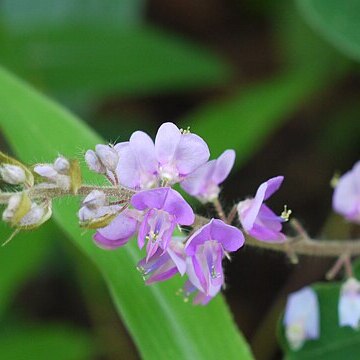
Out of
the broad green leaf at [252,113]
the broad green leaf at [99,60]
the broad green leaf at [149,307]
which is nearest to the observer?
the broad green leaf at [149,307]

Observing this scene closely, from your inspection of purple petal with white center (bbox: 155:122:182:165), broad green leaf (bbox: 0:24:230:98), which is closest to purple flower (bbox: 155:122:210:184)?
purple petal with white center (bbox: 155:122:182:165)

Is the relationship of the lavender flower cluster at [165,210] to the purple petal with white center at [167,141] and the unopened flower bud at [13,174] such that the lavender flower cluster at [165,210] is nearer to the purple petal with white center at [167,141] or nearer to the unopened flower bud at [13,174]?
the purple petal with white center at [167,141]

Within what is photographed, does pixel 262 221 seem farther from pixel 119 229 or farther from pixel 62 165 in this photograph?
pixel 62 165

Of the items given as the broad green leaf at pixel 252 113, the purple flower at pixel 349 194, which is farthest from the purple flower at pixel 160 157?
the broad green leaf at pixel 252 113

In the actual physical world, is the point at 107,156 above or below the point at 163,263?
above

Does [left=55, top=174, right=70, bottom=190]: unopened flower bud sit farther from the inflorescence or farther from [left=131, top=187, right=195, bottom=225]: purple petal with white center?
[left=131, top=187, right=195, bottom=225]: purple petal with white center

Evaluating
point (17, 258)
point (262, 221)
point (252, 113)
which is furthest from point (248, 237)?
point (252, 113)

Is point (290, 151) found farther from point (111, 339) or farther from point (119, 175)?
point (119, 175)
